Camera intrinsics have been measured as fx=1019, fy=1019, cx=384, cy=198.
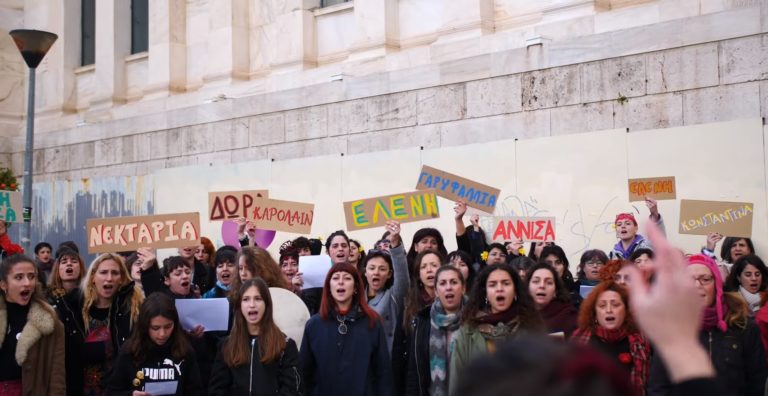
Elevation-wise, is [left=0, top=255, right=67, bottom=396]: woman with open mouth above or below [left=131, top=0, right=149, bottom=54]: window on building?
below

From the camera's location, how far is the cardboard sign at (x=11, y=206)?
1255 centimetres

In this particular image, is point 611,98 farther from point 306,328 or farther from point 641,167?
point 306,328

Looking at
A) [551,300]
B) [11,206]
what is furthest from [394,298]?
[11,206]

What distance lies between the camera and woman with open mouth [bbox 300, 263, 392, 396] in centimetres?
645

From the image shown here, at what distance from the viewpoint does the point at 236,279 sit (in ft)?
25.0

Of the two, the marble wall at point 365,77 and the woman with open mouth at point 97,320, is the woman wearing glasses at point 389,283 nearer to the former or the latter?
the woman with open mouth at point 97,320

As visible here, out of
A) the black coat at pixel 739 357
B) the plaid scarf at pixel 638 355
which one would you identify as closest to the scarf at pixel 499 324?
the plaid scarf at pixel 638 355

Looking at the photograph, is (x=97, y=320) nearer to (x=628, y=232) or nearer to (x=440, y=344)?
(x=440, y=344)

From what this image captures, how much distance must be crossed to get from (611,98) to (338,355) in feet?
19.2

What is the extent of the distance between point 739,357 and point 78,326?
4.34 m

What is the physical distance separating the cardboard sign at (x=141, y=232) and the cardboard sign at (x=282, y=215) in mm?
1438

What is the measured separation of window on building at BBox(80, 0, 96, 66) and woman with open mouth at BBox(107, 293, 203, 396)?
15.4 meters

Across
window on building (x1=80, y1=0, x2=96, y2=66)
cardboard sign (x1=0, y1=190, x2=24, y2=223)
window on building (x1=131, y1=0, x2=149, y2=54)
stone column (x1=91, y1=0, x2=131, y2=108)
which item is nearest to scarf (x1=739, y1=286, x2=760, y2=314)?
cardboard sign (x1=0, y1=190, x2=24, y2=223)

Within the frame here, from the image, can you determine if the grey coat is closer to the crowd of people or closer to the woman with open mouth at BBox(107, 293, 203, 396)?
the crowd of people
